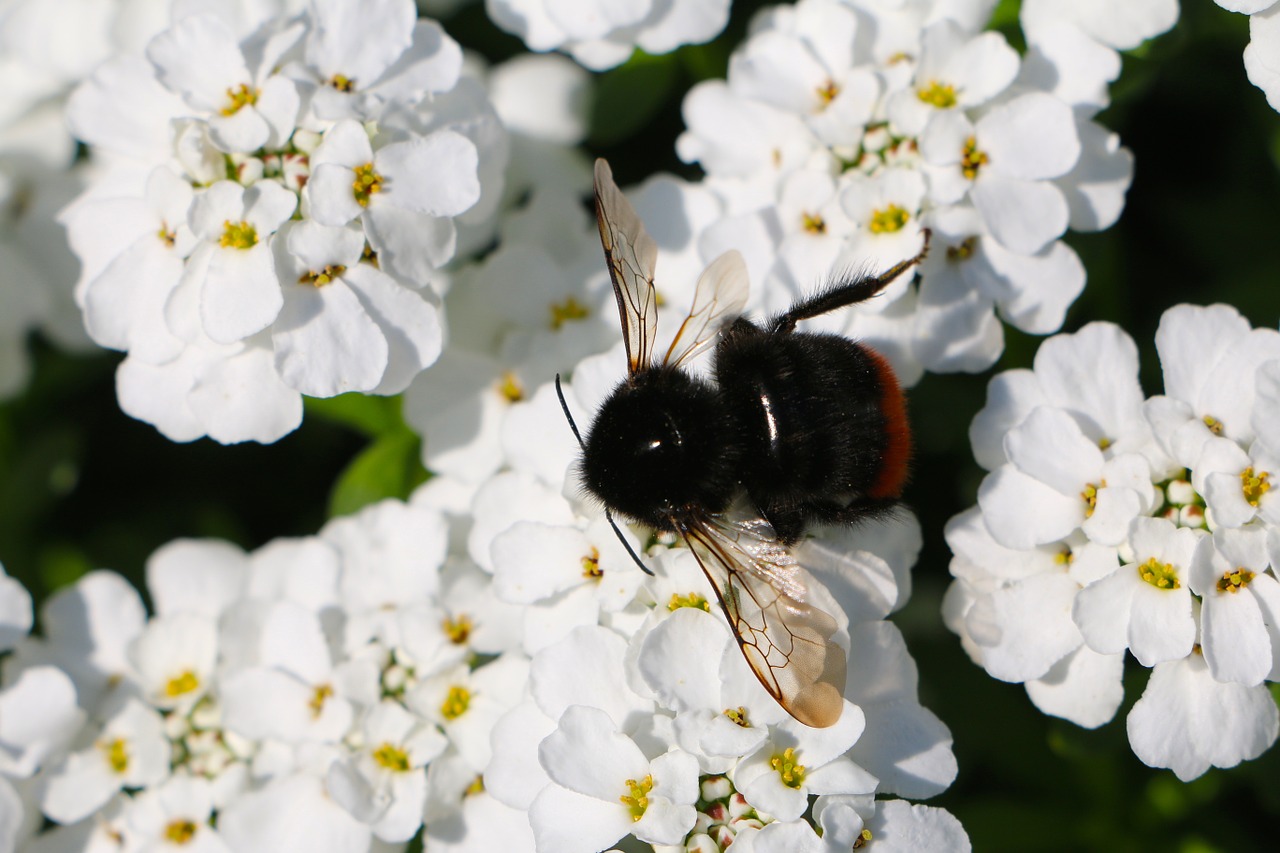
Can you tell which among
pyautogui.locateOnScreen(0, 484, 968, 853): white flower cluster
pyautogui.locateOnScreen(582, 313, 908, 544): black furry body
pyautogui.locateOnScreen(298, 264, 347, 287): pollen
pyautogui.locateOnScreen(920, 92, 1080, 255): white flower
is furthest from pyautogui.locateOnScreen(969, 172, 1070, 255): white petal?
pyautogui.locateOnScreen(298, 264, 347, 287): pollen

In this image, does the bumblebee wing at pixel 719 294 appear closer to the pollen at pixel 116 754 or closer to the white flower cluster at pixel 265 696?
the white flower cluster at pixel 265 696

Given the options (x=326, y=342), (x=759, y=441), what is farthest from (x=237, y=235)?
(x=759, y=441)

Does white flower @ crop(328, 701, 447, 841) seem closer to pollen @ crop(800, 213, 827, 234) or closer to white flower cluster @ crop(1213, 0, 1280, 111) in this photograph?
pollen @ crop(800, 213, 827, 234)

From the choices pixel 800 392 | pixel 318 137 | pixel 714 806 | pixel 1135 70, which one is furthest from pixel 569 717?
pixel 1135 70

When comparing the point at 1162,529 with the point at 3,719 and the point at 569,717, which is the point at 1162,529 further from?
the point at 3,719

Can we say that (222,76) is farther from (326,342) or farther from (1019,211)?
(1019,211)
